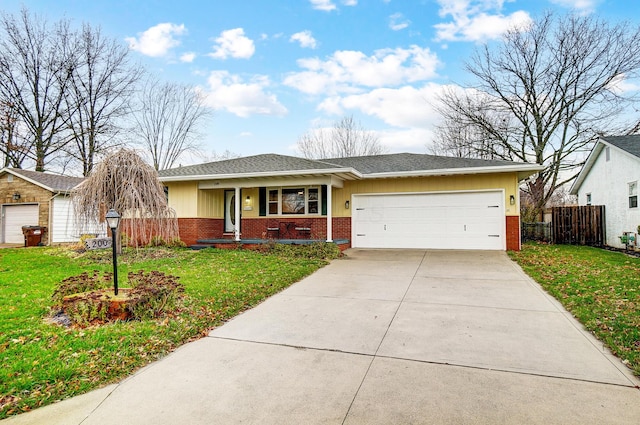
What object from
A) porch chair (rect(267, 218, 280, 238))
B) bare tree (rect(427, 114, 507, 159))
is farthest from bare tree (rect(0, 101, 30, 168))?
bare tree (rect(427, 114, 507, 159))

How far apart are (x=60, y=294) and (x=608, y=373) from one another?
21.8 ft

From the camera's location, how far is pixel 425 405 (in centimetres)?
250

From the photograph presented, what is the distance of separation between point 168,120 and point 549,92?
2540 cm

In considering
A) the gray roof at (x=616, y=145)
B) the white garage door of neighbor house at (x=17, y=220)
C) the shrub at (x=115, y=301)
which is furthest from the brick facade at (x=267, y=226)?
the gray roof at (x=616, y=145)

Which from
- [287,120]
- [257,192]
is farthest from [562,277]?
[287,120]

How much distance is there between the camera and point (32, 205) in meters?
15.9

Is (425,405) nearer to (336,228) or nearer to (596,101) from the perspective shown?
(336,228)

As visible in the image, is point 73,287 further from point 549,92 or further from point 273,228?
point 549,92

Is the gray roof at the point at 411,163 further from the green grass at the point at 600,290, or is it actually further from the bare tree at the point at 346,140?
the bare tree at the point at 346,140

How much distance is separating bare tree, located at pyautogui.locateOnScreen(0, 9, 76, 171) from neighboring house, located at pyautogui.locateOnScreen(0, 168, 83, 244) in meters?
5.29

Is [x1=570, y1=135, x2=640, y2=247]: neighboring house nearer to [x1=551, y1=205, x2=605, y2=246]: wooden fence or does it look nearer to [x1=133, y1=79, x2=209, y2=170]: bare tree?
[x1=551, y1=205, x2=605, y2=246]: wooden fence

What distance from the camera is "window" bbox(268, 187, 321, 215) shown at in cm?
1310

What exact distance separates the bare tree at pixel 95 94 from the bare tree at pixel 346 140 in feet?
45.4

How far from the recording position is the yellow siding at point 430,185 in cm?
1123
